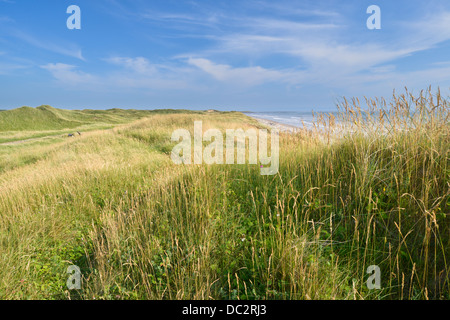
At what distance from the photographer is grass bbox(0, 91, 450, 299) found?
2.46 metres

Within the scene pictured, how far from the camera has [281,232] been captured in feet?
10.0

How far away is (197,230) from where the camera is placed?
131 inches

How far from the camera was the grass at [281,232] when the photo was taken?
8.05 ft
